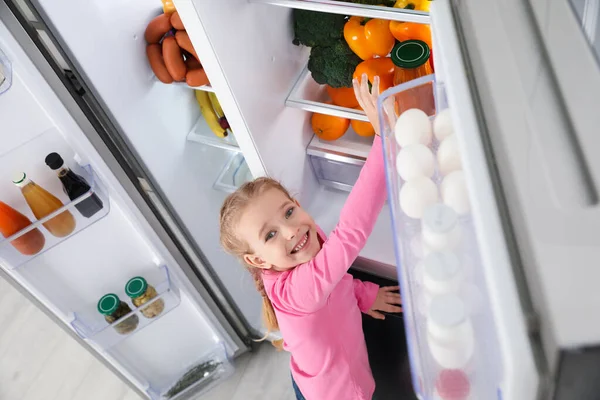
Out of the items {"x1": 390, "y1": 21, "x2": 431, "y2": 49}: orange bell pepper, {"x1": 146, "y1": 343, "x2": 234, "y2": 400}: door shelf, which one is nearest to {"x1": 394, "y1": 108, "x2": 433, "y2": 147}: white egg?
{"x1": 390, "y1": 21, "x2": 431, "y2": 49}: orange bell pepper

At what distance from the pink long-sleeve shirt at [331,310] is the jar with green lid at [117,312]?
20.3 inches

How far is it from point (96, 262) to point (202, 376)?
78 centimetres

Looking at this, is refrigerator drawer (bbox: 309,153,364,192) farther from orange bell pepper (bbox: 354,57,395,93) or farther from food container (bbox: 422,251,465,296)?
food container (bbox: 422,251,465,296)

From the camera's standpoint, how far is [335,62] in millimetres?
1220

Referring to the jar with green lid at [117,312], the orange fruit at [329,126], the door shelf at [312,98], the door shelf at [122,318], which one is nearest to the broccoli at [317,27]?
the door shelf at [312,98]

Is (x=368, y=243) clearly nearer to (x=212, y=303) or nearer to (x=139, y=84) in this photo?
(x=212, y=303)

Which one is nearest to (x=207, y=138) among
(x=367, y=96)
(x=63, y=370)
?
(x=367, y=96)

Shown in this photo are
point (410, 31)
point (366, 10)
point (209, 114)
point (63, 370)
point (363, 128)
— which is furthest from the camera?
point (63, 370)

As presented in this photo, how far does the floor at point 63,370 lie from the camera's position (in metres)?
1.98

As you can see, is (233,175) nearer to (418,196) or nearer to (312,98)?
(312,98)

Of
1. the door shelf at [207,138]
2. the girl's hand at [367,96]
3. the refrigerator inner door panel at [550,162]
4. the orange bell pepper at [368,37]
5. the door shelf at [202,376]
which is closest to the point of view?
the refrigerator inner door panel at [550,162]

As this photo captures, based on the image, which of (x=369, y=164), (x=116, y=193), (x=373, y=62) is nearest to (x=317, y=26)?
(x=373, y=62)

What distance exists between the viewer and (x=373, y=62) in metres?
1.15

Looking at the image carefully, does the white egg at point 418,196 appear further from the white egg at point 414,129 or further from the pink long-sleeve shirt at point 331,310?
the pink long-sleeve shirt at point 331,310
